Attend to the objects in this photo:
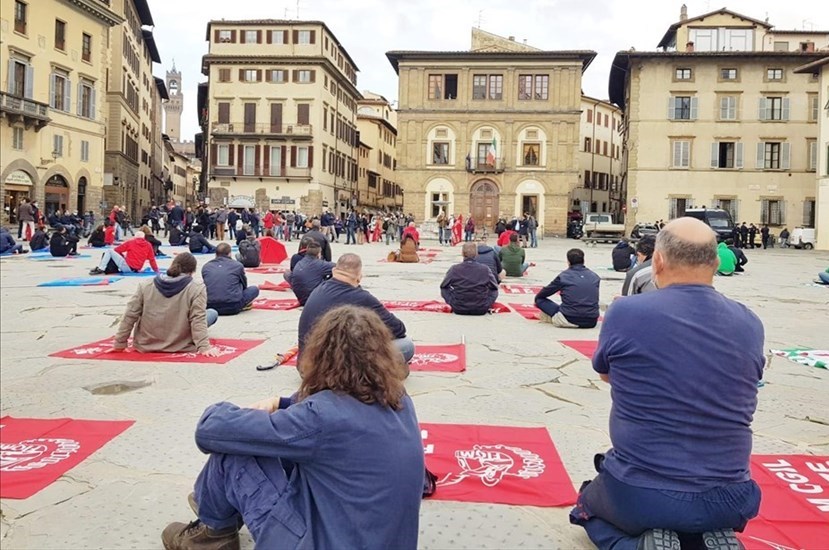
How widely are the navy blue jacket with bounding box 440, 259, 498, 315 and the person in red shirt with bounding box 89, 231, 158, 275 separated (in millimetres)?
6991

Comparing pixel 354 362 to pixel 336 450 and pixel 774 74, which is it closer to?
pixel 336 450

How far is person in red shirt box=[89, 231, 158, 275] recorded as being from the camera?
1456 centimetres

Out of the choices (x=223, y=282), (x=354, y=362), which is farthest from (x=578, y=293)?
(x=354, y=362)

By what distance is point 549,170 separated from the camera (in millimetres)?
47344

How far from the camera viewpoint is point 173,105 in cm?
13875

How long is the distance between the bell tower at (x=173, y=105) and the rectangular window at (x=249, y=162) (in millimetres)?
91476

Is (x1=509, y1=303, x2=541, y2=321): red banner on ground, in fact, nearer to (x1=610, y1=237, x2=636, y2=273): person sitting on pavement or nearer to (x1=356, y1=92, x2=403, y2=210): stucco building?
(x1=610, y1=237, x2=636, y2=273): person sitting on pavement

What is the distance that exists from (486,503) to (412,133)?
45.1 metres

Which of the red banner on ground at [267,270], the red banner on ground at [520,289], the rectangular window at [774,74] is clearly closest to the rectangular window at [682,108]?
the rectangular window at [774,74]

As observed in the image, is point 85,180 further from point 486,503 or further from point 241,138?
point 486,503

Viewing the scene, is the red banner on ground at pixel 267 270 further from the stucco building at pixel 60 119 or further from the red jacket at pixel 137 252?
the stucco building at pixel 60 119

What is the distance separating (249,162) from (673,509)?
53447 mm

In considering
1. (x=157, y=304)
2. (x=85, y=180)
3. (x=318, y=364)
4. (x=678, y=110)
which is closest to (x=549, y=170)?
(x=678, y=110)

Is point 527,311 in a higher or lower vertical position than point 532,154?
lower
